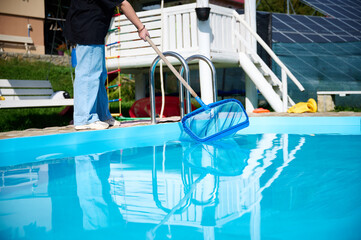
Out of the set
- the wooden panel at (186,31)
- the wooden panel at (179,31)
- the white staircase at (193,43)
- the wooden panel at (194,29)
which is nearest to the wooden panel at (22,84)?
the white staircase at (193,43)

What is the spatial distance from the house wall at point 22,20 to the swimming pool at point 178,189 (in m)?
11.0

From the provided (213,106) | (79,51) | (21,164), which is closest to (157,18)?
(79,51)

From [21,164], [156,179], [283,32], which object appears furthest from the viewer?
[283,32]

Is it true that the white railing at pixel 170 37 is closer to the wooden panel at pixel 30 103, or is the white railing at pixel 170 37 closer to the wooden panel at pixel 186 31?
the wooden panel at pixel 186 31

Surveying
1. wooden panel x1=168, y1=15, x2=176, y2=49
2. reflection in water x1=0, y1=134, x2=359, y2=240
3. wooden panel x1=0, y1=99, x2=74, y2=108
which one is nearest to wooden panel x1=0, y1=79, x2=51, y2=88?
wooden panel x1=0, y1=99, x2=74, y2=108

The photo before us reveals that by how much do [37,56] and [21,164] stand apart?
1109 centimetres

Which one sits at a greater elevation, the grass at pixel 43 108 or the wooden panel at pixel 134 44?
the wooden panel at pixel 134 44

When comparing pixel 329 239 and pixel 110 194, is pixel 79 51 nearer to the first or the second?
pixel 110 194

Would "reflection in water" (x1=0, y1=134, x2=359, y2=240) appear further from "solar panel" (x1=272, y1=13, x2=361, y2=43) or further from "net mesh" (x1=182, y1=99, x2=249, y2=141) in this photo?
"solar panel" (x1=272, y1=13, x2=361, y2=43)

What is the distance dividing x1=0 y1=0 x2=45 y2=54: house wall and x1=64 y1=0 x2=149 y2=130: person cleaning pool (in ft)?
33.2

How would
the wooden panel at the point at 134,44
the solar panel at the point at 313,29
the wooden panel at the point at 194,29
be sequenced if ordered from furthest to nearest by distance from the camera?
→ the solar panel at the point at 313,29 < the wooden panel at the point at 134,44 < the wooden panel at the point at 194,29

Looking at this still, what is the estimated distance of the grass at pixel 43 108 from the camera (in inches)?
246

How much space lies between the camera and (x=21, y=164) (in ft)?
9.91

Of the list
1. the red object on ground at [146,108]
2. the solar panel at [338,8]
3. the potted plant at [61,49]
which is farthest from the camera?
the potted plant at [61,49]
